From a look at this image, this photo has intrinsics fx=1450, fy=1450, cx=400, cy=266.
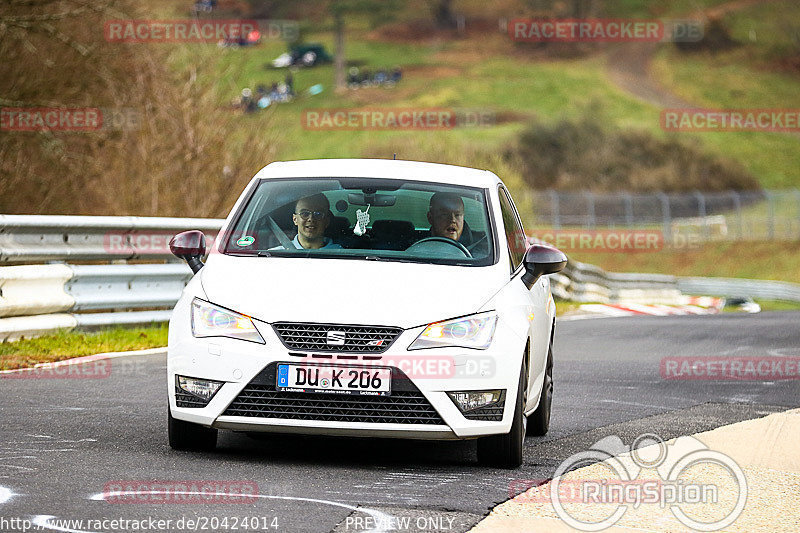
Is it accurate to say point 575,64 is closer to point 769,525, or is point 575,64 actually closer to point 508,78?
point 508,78

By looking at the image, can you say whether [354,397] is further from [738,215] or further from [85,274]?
[738,215]

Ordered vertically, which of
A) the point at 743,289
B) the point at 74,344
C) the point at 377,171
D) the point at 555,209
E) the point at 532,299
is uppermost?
the point at 377,171

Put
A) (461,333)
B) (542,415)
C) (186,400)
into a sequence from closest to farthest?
(461,333)
(186,400)
(542,415)

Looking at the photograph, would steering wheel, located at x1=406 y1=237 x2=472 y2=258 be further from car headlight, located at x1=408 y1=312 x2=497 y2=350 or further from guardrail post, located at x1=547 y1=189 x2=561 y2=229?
guardrail post, located at x1=547 y1=189 x2=561 y2=229

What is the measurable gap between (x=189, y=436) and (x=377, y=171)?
1977mm

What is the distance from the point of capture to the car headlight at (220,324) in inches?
277


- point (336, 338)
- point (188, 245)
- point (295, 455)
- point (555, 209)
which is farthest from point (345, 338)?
point (555, 209)

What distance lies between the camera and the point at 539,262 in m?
7.92

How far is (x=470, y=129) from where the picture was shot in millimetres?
116062

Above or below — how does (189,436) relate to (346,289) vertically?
below

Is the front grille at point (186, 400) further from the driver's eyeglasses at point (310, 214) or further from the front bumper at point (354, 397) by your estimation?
the driver's eyeglasses at point (310, 214)

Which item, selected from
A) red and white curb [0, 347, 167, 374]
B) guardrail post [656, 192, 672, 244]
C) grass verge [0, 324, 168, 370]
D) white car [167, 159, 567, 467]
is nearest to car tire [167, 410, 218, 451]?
white car [167, 159, 567, 467]

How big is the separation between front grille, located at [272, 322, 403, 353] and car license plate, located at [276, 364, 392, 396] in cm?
9

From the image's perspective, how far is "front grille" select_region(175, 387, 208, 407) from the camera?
715cm
